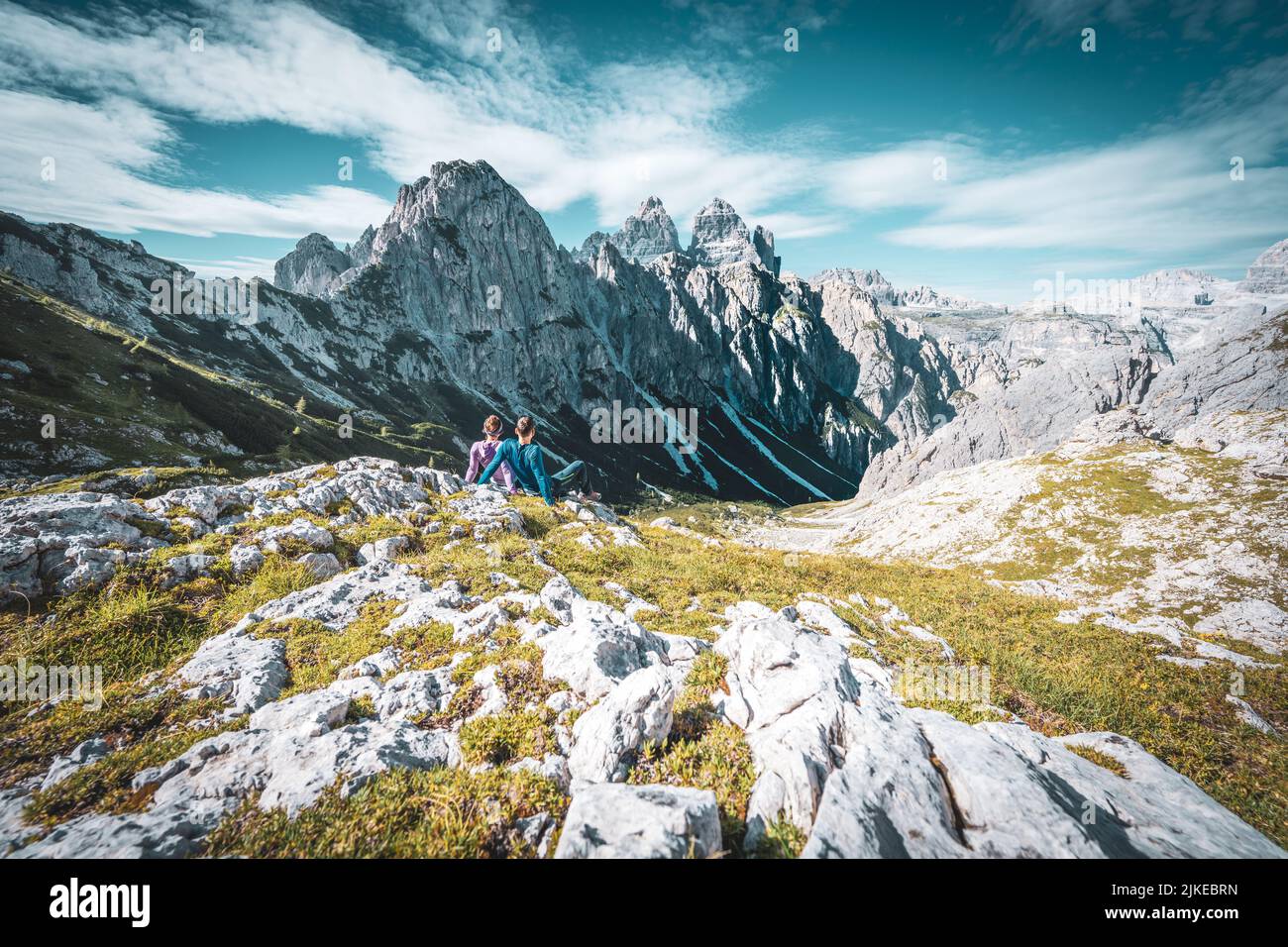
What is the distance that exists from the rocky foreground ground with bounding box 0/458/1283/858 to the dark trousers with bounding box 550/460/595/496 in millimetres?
15279

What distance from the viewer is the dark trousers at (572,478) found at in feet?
97.9

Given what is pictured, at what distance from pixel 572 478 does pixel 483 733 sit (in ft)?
78.6

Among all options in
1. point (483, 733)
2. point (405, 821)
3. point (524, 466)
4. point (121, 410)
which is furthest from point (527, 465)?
point (121, 410)

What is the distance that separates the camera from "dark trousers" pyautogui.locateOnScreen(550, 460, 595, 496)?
29.8m

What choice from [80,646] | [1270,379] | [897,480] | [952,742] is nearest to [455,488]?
[80,646]

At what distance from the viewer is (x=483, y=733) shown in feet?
24.3

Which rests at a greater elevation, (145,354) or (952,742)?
(145,354)

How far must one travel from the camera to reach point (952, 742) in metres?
6.88

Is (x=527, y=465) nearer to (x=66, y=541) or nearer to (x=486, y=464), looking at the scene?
(x=486, y=464)

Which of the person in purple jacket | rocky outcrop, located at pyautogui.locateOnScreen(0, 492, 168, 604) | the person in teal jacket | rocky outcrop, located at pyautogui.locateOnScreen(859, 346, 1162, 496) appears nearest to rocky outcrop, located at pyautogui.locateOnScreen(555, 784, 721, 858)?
rocky outcrop, located at pyautogui.locateOnScreen(0, 492, 168, 604)

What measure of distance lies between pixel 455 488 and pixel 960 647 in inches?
937

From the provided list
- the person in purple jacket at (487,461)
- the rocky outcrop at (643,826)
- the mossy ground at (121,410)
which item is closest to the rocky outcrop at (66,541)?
the rocky outcrop at (643,826)
